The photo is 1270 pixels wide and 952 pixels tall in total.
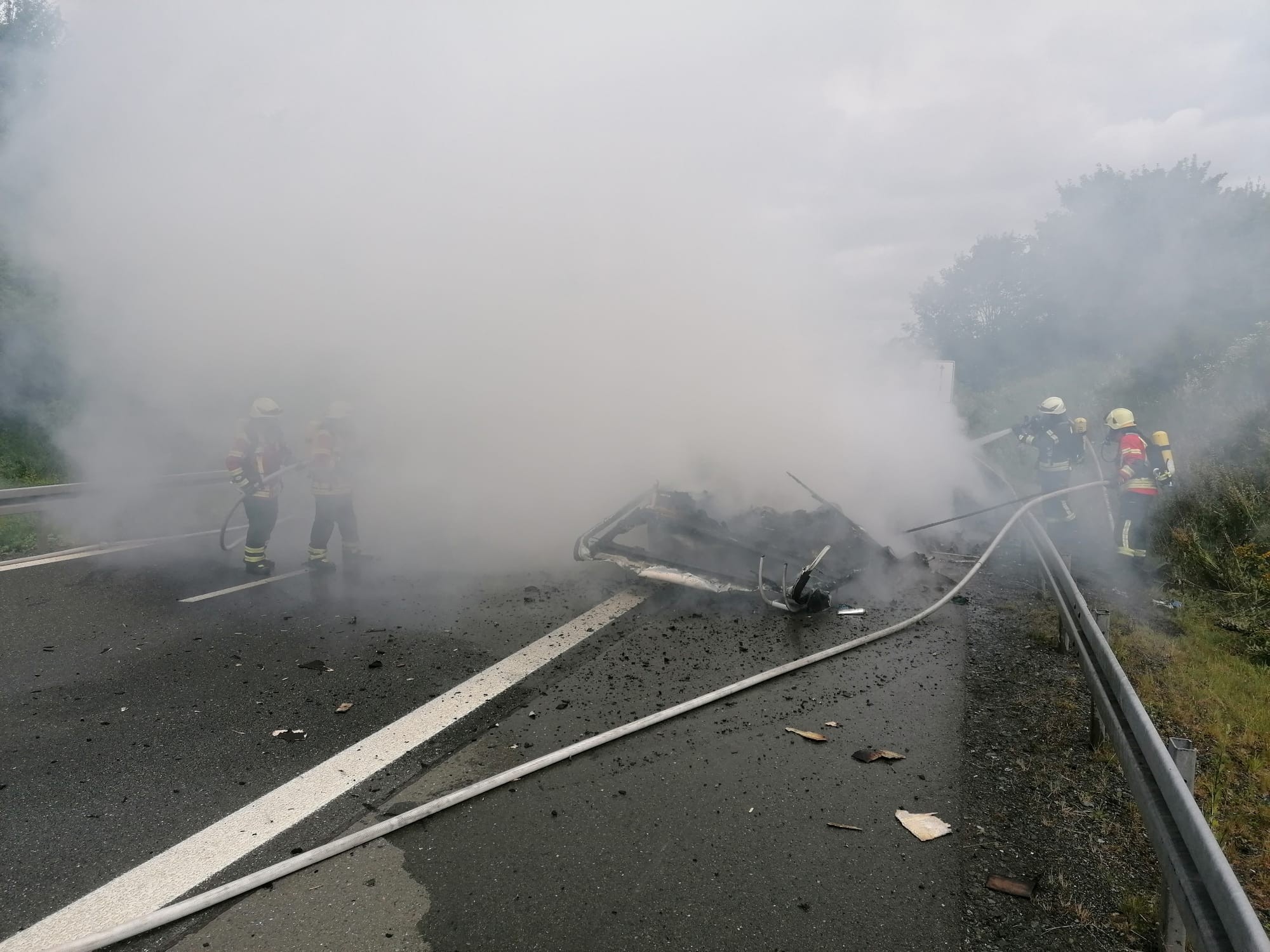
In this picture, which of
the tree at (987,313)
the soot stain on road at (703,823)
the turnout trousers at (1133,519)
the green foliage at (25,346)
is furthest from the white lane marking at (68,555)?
the tree at (987,313)

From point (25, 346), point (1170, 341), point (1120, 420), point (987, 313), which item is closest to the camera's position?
point (1120, 420)

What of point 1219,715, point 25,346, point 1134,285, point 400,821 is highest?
point 1134,285

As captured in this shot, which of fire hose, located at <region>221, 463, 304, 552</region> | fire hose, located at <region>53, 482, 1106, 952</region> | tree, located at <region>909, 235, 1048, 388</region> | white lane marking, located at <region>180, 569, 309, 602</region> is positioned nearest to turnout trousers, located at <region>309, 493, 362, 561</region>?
white lane marking, located at <region>180, 569, 309, 602</region>

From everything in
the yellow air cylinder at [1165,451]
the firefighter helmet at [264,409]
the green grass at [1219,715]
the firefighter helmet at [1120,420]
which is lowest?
the green grass at [1219,715]

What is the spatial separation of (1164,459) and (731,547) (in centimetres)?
477

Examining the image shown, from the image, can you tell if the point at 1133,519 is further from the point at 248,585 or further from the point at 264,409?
the point at 264,409

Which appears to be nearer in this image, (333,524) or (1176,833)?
(1176,833)

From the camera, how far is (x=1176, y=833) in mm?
1945

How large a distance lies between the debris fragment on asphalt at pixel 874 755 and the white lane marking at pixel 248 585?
182 inches

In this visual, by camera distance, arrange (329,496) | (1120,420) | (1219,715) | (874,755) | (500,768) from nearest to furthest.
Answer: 1. (500,768)
2. (874,755)
3. (1219,715)
4. (329,496)
5. (1120,420)

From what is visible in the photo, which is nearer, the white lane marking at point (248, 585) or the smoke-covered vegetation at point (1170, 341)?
the white lane marking at point (248, 585)

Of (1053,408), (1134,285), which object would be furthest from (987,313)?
(1053,408)

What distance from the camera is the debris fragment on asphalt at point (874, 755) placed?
3209mm

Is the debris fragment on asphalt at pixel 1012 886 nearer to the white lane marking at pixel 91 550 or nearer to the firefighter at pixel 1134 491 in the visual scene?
the firefighter at pixel 1134 491
